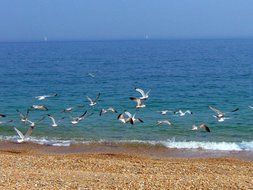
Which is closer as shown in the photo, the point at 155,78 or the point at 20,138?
the point at 20,138

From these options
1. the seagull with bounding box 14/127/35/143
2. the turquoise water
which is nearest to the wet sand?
the seagull with bounding box 14/127/35/143

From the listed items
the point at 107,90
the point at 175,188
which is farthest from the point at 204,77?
the point at 175,188

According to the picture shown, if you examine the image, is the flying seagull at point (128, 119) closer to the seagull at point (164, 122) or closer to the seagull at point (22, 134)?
the seagull at point (164, 122)

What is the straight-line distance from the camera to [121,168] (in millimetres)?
21188

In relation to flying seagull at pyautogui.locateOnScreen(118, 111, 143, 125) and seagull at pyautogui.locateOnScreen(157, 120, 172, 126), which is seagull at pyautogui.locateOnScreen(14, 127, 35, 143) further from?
seagull at pyautogui.locateOnScreen(157, 120, 172, 126)

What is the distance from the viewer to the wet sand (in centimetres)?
1664

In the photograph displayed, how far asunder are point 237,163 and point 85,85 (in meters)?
36.5


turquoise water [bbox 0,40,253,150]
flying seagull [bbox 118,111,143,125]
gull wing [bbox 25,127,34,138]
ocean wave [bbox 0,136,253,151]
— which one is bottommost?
turquoise water [bbox 0,40,253,150]

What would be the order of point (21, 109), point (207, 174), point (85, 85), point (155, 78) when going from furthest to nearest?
point (155, 78) → point (85, 85) → point (21, 109) → point (207, 174)

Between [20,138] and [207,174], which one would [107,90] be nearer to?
[20,138]

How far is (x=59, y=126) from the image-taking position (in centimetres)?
3381

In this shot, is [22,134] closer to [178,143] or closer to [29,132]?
[29,132]

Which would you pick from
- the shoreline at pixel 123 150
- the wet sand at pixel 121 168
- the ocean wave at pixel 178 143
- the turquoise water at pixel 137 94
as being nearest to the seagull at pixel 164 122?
the turquoise water at pixel 137 94

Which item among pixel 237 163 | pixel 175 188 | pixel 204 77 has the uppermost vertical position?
pixel 175 188
